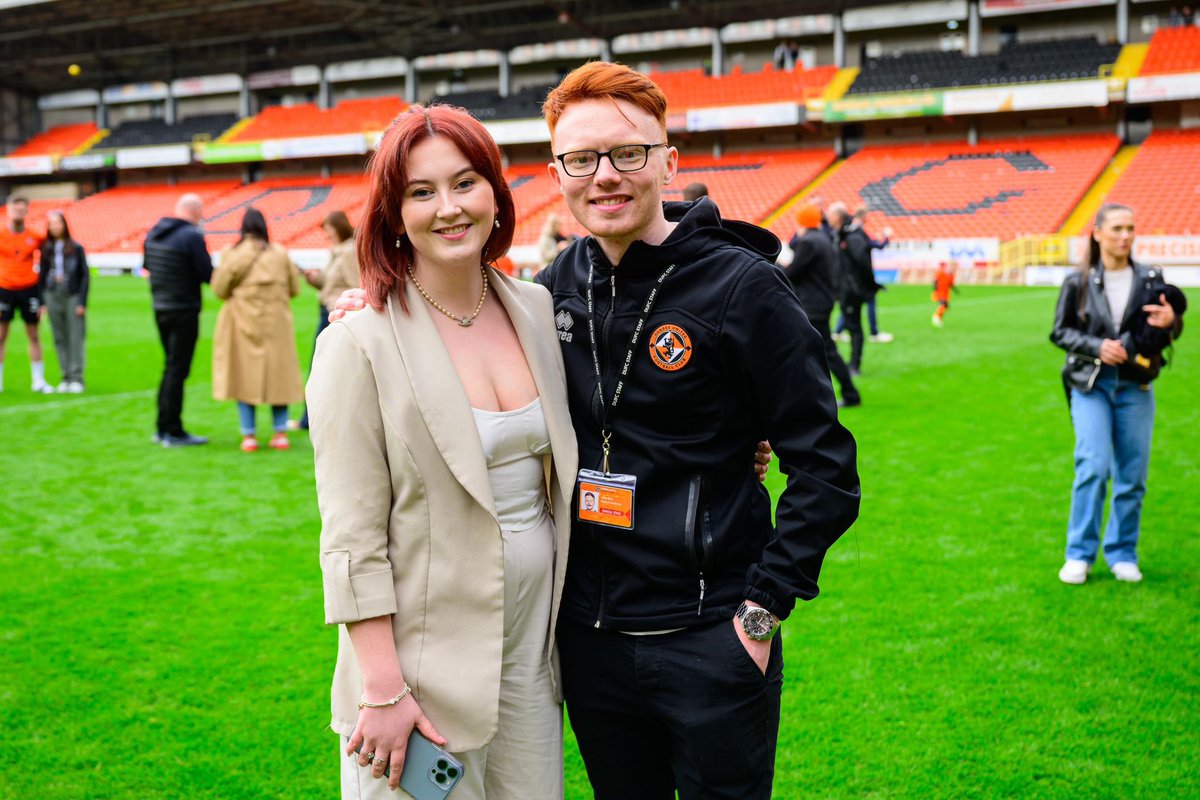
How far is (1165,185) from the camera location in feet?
93.3

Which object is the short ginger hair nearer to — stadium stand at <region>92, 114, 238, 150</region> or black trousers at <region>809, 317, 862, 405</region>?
black trousers at <region>809, 317, 862, 405</region>

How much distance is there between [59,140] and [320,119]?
16406 millimetres

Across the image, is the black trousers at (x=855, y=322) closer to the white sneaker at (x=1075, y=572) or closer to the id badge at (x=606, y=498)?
the white sneaker at (x=1075, y=572)

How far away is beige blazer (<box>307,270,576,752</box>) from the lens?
5.98 ft

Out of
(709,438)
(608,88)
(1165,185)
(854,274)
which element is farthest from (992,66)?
(709,438)

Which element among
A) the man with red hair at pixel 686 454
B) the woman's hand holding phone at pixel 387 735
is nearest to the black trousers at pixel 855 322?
the man with red hair at pixel 686 454

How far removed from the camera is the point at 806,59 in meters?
38.7

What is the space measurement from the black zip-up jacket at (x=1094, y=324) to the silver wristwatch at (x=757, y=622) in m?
3.61

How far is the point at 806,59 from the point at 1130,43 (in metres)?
11.0

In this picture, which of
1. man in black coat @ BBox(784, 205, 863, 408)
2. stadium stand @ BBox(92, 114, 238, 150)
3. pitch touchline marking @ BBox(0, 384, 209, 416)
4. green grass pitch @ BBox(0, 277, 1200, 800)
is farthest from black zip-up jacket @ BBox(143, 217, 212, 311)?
stadium stand @ BBox(92, 114, 238, 150)

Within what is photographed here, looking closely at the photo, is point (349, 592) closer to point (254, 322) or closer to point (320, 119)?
point (254, 322)

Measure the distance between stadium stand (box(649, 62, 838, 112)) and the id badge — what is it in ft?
117

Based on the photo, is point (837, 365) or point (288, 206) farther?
point (288, 206)

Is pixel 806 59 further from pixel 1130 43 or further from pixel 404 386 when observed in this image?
pixel 404 386
